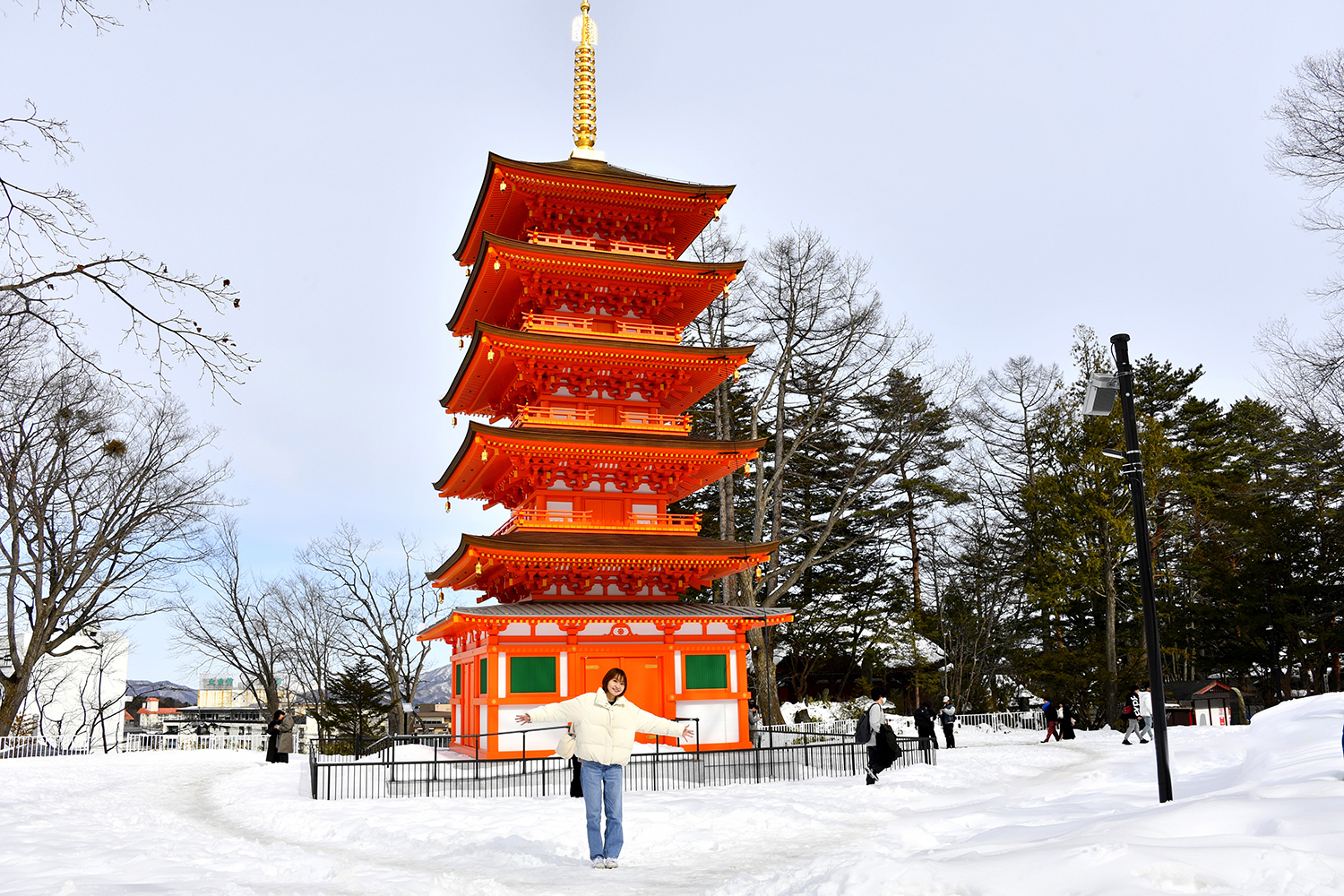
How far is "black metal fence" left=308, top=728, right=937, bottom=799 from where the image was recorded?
55.9 ft

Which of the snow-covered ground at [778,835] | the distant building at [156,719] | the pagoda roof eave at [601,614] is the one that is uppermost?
the pagoda roof eave at [601,614]

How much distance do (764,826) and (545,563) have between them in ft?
36.7

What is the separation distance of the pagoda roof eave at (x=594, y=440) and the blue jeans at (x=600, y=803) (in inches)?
551

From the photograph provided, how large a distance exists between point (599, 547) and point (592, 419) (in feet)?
13.0

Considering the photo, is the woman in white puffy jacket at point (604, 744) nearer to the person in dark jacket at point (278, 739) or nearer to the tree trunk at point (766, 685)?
the person in dark jacket at point (278, 739)

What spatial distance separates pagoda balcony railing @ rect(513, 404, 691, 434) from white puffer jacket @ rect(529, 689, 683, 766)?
15.5 meters

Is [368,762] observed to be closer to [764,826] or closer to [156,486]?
[764,826]

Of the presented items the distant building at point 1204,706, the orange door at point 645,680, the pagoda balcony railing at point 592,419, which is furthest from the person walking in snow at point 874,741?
the distant building at point 1204,706

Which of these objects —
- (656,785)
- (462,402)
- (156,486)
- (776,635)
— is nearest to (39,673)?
(156,486)

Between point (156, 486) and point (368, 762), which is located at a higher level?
point (156, 486)

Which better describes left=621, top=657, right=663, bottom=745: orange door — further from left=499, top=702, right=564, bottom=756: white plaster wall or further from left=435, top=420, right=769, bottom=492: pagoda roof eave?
left=435, top=420, right=769, bottom=492: pagoda roof eave

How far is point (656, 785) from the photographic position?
17.7 m

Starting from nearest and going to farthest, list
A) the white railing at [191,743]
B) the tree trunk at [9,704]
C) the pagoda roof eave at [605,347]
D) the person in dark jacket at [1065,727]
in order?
the pagoda roof eave at [605,347]
the person in dark jacket at [1065,727]
the tree trunk at [9,704]
the white railing at [191,743]

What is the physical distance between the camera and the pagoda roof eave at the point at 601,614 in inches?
822
